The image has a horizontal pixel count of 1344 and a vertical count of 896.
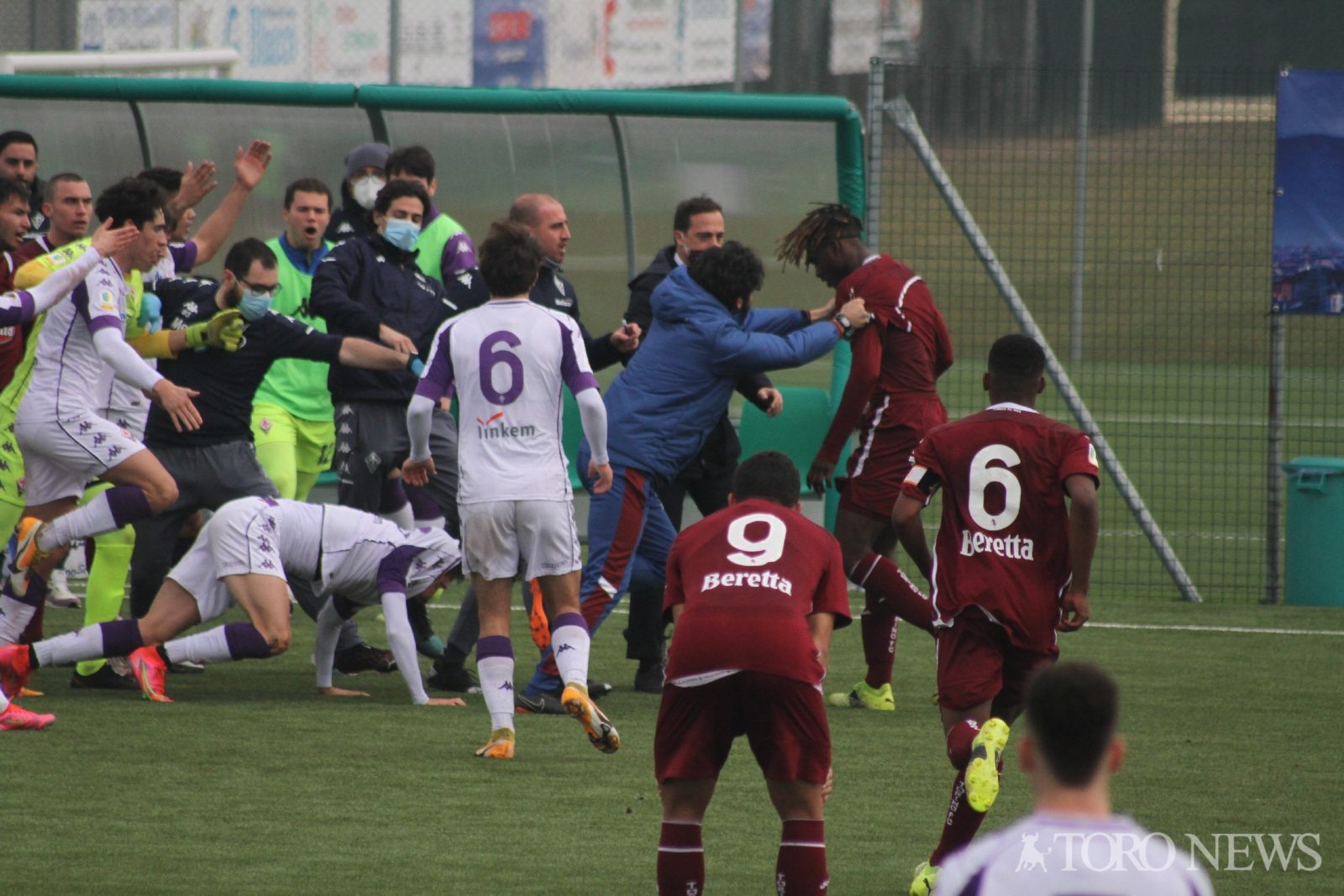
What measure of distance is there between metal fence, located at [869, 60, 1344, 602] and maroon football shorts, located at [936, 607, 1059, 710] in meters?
5.54

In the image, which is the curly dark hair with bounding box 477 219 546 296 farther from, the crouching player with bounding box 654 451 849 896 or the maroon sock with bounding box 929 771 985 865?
the maroon sock with bounding box 929 771 985 865

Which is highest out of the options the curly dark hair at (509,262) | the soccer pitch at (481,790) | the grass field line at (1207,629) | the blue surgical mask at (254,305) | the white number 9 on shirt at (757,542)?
the curly dark hair at (509,262)

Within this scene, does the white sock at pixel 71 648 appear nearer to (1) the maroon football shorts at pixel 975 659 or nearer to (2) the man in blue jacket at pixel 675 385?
(2) the man in blue jacket at pixel 675 385

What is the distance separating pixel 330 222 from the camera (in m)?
9.79

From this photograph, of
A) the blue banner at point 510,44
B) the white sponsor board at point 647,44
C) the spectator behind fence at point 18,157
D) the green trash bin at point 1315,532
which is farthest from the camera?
the white sponsor board at point 647,44

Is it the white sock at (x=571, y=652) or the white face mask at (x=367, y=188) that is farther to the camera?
the white face mask at (x=367, y=188)

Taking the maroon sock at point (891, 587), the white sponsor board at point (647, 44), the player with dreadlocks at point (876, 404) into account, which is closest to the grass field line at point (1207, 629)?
the player with dreadlocks at point (876, 404)

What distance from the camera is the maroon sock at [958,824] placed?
197 inches

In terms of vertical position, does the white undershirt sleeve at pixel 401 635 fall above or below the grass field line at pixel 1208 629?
above

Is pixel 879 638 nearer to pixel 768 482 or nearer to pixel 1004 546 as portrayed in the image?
pixel 1004 546

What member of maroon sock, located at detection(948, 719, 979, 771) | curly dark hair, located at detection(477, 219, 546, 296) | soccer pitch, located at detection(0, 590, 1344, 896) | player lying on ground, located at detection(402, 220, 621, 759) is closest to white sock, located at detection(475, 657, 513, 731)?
player lying on ground, located at detection(402, 220, 621, 759)

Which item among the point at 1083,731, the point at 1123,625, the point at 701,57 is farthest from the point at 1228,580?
the point at 701,57

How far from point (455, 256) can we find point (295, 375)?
1.04m

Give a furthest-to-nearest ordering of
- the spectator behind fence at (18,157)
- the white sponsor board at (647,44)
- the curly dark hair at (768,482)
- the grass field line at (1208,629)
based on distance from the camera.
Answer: the white sponsor board at (647,44), the grass field line at (1208,629), the spectator behind fence at (18,157), the curly dark hair at (768,482)
